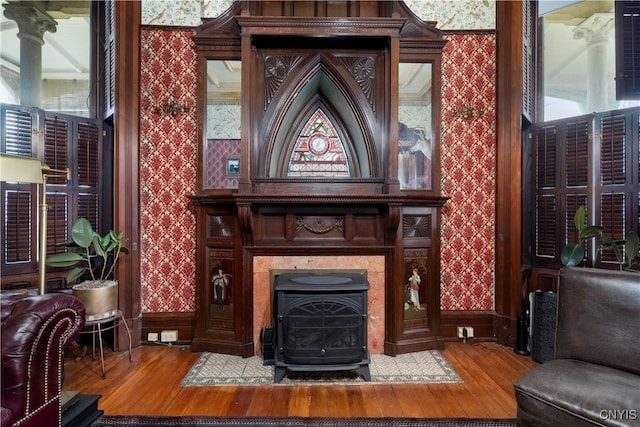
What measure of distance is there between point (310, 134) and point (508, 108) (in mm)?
1893

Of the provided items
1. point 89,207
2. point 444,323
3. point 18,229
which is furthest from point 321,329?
point 18,229

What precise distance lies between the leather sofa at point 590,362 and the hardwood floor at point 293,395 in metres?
0.57

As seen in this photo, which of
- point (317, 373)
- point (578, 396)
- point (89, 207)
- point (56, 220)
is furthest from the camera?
point (89, 207)

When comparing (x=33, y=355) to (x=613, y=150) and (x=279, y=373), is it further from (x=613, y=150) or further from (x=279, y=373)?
(x=613, y=150)

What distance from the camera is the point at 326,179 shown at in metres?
2.91

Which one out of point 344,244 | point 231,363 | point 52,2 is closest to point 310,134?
point 344,244

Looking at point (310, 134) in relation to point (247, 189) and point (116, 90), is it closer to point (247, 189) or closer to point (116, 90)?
point (247, 189)

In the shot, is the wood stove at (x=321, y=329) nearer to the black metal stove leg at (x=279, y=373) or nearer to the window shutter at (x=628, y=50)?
the black metal stove leg at (x=279, y=373)

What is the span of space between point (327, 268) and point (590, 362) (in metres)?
1.85

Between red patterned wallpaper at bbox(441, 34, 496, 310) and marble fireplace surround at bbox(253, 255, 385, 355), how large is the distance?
738mm

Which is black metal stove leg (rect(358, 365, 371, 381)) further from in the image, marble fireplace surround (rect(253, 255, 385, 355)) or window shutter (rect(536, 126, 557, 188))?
window shutter (rect(536, 126, 557, 188))

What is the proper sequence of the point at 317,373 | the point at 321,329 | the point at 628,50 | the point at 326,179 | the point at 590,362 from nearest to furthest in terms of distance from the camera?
the point at 590,362 → the point at 321,329 → the point at 317,373 → the point at 628,50 → the point at 326,179

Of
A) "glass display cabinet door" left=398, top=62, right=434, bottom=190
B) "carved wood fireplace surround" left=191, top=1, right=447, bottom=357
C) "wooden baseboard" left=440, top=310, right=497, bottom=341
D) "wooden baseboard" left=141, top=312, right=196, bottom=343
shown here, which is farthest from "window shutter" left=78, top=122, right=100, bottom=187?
"wooden baseboard" left=440, top=310, right=497, bottom=341

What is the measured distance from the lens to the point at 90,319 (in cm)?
244
